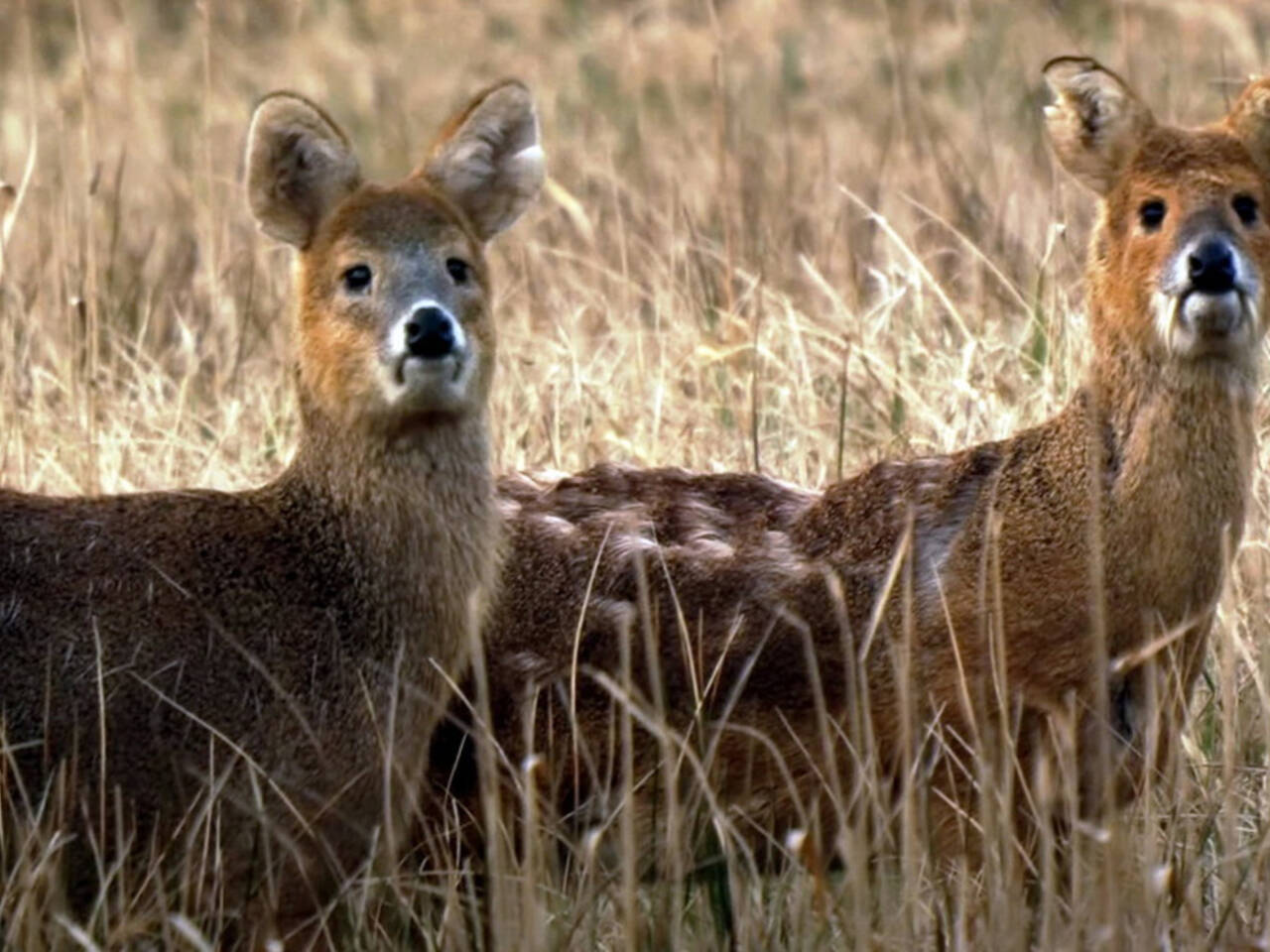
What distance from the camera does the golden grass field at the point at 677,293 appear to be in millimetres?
5949

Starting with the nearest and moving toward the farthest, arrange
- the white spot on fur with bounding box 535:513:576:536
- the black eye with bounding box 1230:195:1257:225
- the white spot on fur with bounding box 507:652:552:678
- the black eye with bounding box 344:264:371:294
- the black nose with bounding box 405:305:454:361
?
the black nose with bounding box 405:305:454:361, the black eye with bounding box 344:264:371:294, the black eye with bounding box 1230:195:1257:225, the white spot on fur with bounding box 507:652:552:678, the white spot on fur with bounding box 535:513:576:536

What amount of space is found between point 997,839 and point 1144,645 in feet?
2.46

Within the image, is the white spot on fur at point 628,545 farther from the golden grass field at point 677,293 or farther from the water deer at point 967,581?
the golden grass field at point 677,293

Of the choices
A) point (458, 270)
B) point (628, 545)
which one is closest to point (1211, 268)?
point (628, 545)

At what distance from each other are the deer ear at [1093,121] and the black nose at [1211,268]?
490mm

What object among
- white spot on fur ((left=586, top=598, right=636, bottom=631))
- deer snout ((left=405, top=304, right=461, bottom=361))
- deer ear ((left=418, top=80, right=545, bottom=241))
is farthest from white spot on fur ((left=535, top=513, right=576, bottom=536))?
deer snout ((left=405, top=304, right=461, bottom=361))

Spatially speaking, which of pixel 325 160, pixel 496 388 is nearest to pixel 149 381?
pixel 496 388

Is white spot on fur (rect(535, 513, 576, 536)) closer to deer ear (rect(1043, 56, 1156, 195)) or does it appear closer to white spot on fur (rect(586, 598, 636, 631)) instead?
white spot on fur (rect(586, 598, 636, 631))

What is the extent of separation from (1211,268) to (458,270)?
150 cm

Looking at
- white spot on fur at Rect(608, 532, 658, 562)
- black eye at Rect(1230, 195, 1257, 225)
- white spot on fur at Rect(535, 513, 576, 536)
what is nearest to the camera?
black eye at Rect(1230, 195, 1257, 225)

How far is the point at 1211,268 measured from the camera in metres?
6.74

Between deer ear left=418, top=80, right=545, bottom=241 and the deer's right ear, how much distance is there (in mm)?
241

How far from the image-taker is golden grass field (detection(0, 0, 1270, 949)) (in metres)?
5.95

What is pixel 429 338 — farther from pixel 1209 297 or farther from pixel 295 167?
pixel 1209 297
